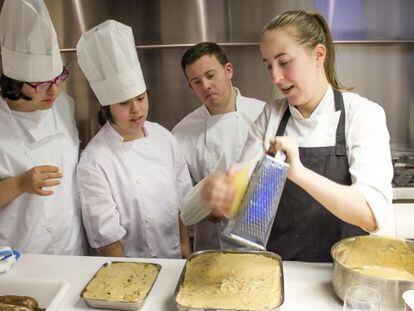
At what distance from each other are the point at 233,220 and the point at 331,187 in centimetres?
29

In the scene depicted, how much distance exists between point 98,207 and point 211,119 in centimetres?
76

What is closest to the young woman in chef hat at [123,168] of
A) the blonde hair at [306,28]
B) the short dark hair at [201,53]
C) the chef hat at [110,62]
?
the chef hat at [110,62]

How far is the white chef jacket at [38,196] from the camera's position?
1681mm

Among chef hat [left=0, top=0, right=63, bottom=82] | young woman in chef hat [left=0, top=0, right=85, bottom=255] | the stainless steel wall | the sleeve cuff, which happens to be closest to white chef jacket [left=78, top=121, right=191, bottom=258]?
young woman in chef hat [left=0, top=0, right=85, bottom=255]

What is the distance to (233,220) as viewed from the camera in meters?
1.11

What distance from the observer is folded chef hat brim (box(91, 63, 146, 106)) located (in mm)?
1809

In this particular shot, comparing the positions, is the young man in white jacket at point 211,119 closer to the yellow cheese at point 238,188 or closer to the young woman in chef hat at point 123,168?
the young woman in chef hat at point 123,168

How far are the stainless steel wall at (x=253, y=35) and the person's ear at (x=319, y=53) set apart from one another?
1492mm

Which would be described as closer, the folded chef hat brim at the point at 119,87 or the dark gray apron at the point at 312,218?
the dark gray apron at the point at 312,218

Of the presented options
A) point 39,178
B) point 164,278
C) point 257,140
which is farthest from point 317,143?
point 39,178

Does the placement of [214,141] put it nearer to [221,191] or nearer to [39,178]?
[39,178]

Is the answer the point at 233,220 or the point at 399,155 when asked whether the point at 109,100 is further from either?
the point at 399,155

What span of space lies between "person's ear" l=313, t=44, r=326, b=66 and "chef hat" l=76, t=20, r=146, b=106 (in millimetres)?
727

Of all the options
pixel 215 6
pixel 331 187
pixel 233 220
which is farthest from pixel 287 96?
pixel 215 6
